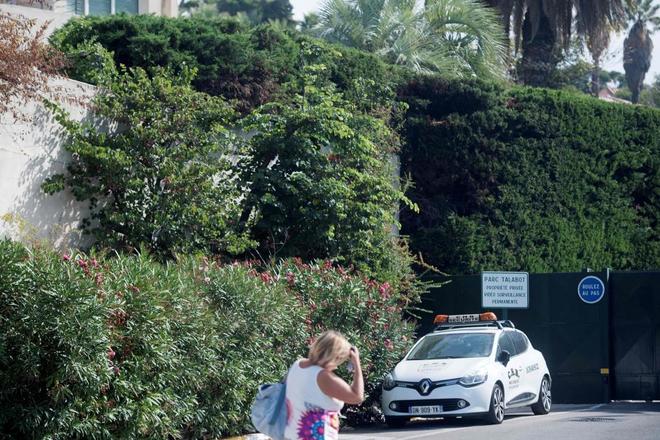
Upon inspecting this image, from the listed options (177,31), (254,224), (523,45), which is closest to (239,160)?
(254,224)

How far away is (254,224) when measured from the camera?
61.7ft

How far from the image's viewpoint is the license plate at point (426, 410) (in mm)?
16344

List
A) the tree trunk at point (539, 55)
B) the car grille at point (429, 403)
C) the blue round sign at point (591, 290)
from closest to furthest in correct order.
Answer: the car grille at point (429, 403) → the blue round sign at point (591, 290) → the tree trunk at point (539, 55)

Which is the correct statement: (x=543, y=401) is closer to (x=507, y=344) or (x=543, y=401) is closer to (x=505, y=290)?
(x=507, y=344)

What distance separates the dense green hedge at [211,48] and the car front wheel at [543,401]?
757 cm

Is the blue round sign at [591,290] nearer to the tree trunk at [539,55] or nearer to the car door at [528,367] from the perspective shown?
the car door at [528,367]

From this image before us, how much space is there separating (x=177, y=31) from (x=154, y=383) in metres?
9.69

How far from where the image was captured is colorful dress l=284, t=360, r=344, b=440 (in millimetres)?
7293

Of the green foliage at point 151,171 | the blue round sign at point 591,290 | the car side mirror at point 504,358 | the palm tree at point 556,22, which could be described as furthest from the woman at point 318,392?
the palm tree at point 556,22

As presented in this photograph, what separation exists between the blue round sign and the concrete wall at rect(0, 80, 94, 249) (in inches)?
424

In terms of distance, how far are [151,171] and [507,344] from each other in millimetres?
6830

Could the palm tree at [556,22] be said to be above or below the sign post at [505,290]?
above

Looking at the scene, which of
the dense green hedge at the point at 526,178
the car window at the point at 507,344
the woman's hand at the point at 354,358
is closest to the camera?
the woman's hand at the point at 354,358

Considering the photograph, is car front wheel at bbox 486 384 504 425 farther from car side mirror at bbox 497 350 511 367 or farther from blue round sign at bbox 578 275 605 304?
blue round sign at bbox 578 275 605 304
